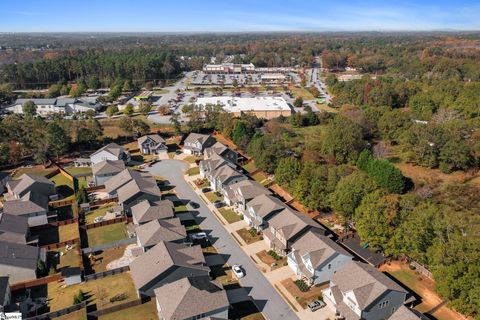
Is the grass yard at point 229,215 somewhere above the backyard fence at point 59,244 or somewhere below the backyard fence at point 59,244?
below

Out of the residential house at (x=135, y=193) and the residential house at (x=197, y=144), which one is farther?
the residential house at (x=197, y=144)

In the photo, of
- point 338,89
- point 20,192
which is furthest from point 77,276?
point 338,89

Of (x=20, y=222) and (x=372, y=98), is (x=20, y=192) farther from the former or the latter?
(x=372, y=98)

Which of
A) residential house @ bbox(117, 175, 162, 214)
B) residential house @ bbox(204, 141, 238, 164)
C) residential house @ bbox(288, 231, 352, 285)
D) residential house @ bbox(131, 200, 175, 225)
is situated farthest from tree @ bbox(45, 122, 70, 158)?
residential house @ bbox(288, 231, 352, 285)

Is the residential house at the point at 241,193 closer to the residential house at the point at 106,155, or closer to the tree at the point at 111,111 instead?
the residential house at the point at 106,155

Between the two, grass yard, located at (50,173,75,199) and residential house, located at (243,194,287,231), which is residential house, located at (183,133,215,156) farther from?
residential house, located at (243,194,287,231)

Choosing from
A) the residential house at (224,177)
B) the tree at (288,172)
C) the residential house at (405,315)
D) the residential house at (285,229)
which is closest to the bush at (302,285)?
the residential house at (285,229)
